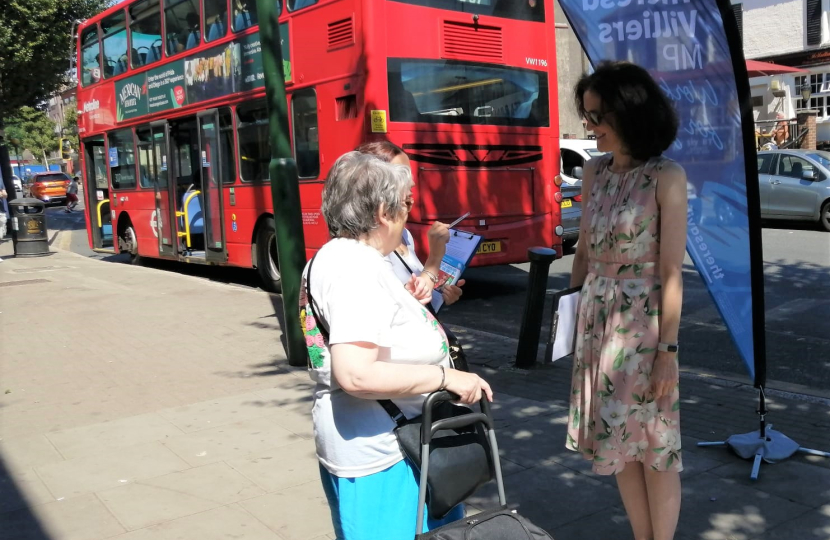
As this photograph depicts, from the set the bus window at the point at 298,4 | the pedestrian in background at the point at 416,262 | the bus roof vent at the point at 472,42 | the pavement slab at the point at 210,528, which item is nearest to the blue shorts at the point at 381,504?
the pedestrian in background at the point at 416,262

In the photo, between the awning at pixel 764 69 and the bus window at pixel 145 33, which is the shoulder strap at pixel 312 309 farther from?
the awning at pixel 764 69

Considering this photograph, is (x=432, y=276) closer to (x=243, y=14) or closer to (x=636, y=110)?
(x=636, y=110)

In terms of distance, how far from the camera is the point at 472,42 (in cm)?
984

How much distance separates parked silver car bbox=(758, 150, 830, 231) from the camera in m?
14.9

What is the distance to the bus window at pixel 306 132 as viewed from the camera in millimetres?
10070

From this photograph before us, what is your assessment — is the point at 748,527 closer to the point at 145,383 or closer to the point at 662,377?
the point at 662,377

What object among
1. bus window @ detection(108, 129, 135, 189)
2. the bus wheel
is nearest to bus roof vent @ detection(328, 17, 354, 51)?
the bus wheel

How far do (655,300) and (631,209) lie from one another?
353 millimetres

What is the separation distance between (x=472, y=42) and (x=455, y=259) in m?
6.99

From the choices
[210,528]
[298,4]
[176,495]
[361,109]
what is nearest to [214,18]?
[298,4]

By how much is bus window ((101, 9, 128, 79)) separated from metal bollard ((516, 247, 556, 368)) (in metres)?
10.7

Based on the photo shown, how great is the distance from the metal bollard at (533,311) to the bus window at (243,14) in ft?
19.8

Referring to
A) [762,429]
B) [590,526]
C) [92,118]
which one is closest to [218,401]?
[590,526]

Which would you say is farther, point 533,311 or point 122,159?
point 122,159
